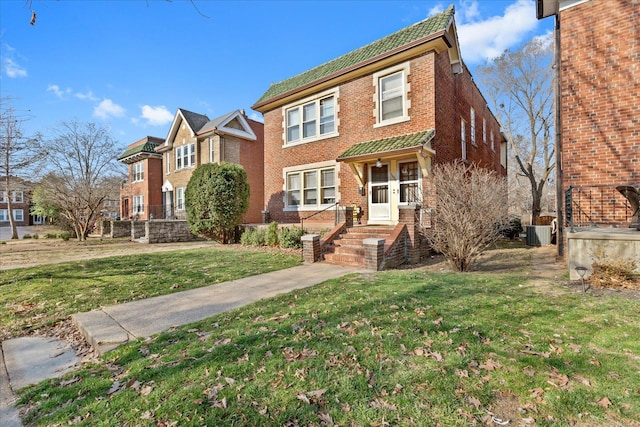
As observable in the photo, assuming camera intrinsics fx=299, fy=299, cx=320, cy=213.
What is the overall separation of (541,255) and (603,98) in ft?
15.5

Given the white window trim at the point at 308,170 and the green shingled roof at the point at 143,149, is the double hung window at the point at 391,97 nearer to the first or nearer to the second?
the white window trim at the point at 308,170

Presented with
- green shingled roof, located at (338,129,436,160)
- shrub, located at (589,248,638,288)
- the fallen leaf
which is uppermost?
green shingled roof, located at (338,129,436,160)

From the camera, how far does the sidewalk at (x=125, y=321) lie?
3.30 metres

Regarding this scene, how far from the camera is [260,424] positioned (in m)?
2.30

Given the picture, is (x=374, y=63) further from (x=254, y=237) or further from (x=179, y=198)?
(x=179, y=198)

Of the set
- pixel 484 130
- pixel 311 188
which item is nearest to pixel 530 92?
pixel 484 130

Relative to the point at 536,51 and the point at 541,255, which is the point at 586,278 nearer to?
the point at 541,255

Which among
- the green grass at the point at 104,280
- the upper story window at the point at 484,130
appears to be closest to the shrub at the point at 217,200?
the green grass at the point at 104,280

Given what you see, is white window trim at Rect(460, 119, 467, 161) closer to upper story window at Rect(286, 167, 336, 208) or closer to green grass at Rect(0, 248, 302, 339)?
upper story window at Rect(286, 167, 336, 208)

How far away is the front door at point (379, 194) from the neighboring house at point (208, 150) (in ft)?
36.3

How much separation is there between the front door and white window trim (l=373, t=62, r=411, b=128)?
68.2 inches

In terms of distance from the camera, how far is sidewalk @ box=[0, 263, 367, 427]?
10.8 feet

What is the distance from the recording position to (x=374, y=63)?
1158 cm

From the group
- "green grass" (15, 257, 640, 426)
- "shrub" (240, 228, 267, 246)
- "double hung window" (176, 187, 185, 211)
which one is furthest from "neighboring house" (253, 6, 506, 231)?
"double hung window" (176, 187, 185, 211)
